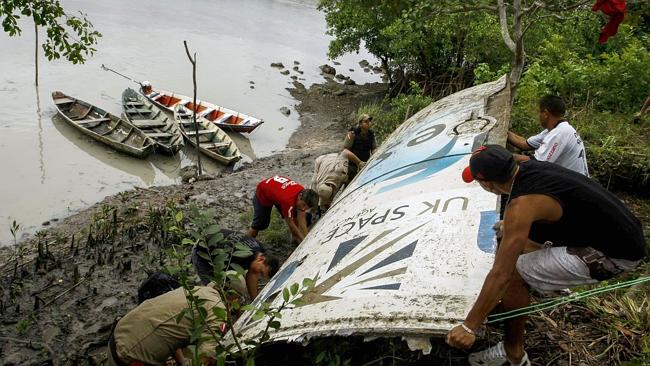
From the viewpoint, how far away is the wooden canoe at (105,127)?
13445mm

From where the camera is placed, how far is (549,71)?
384 inches

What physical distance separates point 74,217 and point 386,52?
13.8 m

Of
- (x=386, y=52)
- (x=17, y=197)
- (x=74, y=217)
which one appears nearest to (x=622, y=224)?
(x=74, y=217)

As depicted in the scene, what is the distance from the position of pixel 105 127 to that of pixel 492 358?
46.0 ft

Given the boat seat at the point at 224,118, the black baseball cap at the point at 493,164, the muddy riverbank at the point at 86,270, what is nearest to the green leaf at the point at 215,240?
the black baseball cap at the point at 493,164

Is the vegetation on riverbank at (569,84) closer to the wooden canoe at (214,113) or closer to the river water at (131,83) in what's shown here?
the wooden canoe at (214,113)

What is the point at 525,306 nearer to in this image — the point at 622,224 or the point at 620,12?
the point at 622,224

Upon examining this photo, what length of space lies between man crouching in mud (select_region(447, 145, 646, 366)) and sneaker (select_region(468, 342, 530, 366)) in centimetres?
53

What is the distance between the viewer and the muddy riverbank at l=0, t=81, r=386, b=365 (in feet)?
18.2

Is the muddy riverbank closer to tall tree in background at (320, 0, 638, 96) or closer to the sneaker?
the sneaker

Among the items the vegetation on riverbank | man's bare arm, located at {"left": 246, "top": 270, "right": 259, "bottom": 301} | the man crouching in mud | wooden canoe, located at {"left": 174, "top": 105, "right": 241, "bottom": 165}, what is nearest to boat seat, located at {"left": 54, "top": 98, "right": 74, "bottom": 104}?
wooden canoe, located at {"left": 174, "top": 105, "right": 241, "bottom": 165}

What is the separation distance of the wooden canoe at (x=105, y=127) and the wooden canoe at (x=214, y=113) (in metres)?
2.35

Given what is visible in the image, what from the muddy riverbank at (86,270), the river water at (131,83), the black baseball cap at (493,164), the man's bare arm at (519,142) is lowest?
the river water at (131,83)

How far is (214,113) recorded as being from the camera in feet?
55.7
